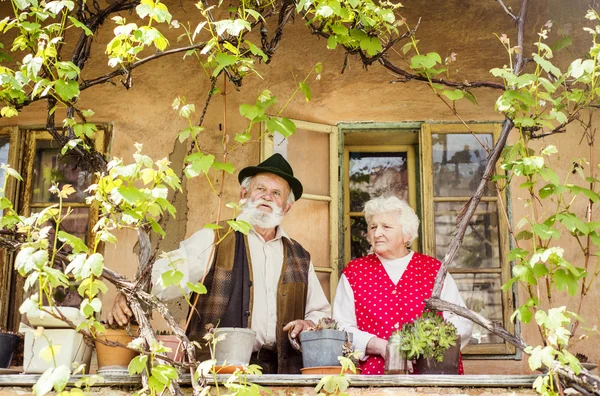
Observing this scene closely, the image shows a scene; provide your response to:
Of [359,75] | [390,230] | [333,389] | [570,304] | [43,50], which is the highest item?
[359,75]

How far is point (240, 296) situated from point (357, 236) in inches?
60.5

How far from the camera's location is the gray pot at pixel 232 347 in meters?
3.16

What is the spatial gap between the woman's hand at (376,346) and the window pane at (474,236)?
127cm

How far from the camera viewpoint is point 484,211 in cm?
500

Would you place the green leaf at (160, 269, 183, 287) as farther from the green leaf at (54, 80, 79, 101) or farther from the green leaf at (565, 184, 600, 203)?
the green leaf at (565, 184, 600, 203)

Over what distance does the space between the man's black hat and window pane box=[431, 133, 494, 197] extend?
104cm

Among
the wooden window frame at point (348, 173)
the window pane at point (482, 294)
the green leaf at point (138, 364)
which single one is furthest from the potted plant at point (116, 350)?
the window pane at point (482, 294)

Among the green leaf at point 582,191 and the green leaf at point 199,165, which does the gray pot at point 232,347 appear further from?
the green leaf at point 582,191

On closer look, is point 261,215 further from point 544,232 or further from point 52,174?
point 544,232

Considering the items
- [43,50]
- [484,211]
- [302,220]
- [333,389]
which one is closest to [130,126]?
[302,220]

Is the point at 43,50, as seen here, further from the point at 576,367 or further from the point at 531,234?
the point at 576,367

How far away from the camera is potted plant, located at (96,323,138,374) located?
3215mm

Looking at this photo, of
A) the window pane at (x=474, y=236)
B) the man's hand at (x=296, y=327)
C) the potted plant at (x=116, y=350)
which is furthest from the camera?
the window pane at (x=474, y=236)

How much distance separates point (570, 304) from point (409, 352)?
6.25 ft
